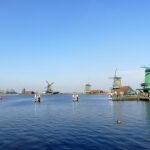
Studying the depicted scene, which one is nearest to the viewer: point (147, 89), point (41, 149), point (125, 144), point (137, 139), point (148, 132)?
point (41, 149)

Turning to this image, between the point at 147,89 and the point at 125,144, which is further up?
the point at 147,89

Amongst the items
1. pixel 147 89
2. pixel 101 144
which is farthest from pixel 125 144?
pixel 147 89

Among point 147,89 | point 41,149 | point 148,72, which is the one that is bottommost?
point 41,149

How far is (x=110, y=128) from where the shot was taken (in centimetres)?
5400

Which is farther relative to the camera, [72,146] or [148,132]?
[148,132]

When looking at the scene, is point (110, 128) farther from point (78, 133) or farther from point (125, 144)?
point (125, 144)

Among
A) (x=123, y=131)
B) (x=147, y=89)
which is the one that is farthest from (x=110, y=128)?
(x=147, y=89)

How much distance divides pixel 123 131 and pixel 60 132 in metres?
11.7

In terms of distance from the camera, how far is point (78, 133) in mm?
48875

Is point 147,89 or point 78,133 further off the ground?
point 147,89

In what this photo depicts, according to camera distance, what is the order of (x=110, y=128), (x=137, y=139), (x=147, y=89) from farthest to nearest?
1. (x=147, y=89)
2. (x=110, y=128)
3. (x=137, y=139)

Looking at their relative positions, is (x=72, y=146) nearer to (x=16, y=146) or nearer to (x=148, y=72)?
(x=16, y=146)

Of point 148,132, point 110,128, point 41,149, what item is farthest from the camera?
point 110,128

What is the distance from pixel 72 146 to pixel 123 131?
1456 centimetres
